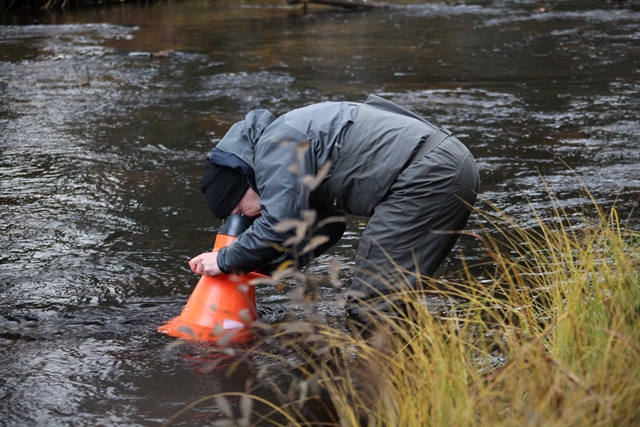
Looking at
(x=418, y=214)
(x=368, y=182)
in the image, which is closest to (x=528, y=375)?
(x=418, y=214)

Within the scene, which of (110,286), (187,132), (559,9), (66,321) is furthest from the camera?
(559,9)

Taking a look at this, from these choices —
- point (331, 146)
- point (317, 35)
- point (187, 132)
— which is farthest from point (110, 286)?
point (317, 35)

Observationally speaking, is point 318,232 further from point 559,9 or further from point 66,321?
point 559,9

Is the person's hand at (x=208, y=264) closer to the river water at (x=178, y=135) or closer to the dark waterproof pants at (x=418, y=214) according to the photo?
the river water at (x=178, y=135)

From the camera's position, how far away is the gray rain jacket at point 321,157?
3490 mm

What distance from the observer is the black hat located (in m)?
3.66

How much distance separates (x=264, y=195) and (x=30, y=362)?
130 centimetres

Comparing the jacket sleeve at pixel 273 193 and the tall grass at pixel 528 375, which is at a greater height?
the jacket sleeve at pixel 273 193

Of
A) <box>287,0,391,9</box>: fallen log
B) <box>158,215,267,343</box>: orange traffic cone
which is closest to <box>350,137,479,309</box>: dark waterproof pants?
<box>158,215,267,343</box>: orange traffic cone

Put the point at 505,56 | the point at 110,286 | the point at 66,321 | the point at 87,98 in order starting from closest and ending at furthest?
the point at 66,321
the point at 110,286
the point at 87,98
the point at 505,56

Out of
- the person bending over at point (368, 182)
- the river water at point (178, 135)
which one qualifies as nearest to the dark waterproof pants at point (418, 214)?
the person bending over at point (368, 182)

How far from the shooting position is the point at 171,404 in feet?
11.3

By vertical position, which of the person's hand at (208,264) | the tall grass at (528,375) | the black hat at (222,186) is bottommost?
the person's hand at (208,264)

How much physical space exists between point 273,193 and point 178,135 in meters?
4.56
